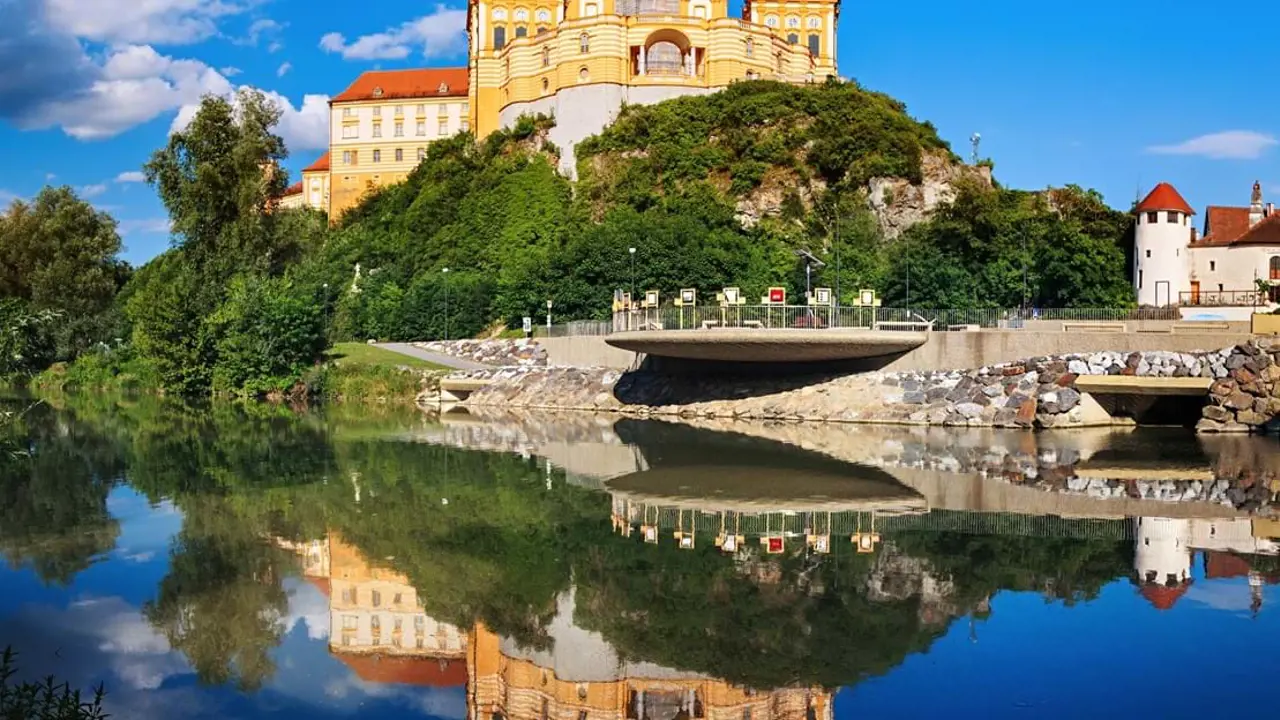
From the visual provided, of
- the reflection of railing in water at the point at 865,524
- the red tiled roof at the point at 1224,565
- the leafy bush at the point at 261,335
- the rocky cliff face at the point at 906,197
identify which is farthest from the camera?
the rocky cliff face at the point at 906,197

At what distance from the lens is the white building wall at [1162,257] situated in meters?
51.7

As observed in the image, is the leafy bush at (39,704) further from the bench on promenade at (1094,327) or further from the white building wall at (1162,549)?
the bench on promenade at (1094,327)

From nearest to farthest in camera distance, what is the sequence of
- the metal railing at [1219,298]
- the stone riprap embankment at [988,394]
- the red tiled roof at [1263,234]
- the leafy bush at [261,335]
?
1. the stone riprap embankment at [988,394]
2. the metal railing at [1219,298]
3. the red tiled roof at [1263,234]
4. the leafy bush at [261,335]

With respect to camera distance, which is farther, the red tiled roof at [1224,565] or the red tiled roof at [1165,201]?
the red tiled roof at [1165,201]

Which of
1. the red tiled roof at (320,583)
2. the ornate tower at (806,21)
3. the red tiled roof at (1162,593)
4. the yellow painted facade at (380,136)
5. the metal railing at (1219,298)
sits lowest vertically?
the red tiled roof at (320,583)

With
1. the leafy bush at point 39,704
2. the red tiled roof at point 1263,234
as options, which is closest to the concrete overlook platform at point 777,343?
the red tiled roof at point 1263,234

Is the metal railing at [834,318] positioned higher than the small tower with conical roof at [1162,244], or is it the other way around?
the small tower with conical roof at [1162,244]

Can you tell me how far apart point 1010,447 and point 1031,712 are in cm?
2177

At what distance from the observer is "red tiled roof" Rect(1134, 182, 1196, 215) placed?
170ft

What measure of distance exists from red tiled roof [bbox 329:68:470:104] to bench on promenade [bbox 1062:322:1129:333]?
69357 millimetres

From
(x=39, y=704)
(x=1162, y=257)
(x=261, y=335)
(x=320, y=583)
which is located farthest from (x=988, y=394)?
(x=261, y=335)

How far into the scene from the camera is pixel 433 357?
199ft

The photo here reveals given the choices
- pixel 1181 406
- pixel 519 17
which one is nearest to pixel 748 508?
pixel 1181 406

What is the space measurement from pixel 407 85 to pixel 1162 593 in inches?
3823
